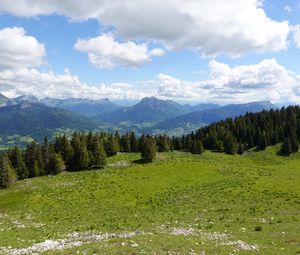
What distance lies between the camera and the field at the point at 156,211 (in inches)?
977

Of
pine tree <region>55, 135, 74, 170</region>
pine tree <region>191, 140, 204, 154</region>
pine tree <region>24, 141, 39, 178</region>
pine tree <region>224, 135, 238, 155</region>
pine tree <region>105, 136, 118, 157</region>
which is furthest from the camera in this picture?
pine tree <region>224, 135, 238, 155</region>

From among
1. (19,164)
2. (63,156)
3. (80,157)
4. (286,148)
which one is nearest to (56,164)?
(80,157)

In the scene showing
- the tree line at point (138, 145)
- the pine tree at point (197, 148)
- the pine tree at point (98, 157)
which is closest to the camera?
the pine tree at point (98, 157)

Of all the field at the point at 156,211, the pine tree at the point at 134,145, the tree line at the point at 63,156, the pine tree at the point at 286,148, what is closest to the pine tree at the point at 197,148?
the field at the point at 156,211

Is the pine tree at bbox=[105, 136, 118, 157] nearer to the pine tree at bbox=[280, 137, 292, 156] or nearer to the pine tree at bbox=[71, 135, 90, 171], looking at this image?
the pine tree at bbox=[71, 135, 90, 171]

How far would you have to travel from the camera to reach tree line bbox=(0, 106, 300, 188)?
3556 inches

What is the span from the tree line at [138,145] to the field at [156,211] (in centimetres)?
613

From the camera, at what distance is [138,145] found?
12225 cm

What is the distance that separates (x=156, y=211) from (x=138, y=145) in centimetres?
7650

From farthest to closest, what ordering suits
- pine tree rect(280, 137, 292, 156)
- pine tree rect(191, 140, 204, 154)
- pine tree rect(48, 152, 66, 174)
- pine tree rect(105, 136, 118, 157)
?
pine tree rect(280, 137, 292, 156), pine tree rect(191, 140, 204, 154), pine tree rect(105, 136, 118, 157), pine tree rect(48, 152, 66, 174)

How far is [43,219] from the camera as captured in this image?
44.4m

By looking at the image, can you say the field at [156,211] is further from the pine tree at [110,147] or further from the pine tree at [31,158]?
the pine tree at [31,158]

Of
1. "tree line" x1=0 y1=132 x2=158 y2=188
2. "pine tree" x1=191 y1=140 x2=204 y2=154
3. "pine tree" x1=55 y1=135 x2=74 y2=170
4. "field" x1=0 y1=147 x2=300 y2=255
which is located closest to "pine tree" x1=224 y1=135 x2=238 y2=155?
"pine tree" x1=191 y1=140 x2=204 y2=154

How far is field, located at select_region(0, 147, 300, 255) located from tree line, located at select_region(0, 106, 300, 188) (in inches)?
241
